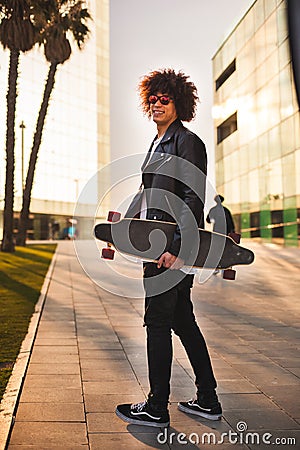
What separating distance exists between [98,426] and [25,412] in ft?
1.84

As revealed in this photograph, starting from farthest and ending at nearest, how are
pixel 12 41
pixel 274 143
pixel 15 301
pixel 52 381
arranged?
pixel 274 143
pixel 12 41
pixel 15 301
pixel 52 381

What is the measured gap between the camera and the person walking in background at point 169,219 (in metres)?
3.71

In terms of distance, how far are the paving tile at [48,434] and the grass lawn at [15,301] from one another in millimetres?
829

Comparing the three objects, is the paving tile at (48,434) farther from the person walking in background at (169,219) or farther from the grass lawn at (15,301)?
the grass lawn at (15,301)

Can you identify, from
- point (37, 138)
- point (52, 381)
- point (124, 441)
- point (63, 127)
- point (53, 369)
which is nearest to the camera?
point (124, 441)

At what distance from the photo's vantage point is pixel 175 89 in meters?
3.95

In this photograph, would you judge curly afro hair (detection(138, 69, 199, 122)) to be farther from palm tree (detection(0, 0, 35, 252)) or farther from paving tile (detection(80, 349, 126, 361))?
palm tree (detection(0, 0, 35, 252))

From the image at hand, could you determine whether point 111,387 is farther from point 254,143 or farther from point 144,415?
point 254,143

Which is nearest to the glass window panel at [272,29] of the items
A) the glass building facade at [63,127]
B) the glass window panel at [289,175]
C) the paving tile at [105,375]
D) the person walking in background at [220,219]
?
the person walking in background at [220,219]

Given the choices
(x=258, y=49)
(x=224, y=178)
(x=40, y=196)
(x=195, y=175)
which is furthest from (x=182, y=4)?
(x=40, y=196)

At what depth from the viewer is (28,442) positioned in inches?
139

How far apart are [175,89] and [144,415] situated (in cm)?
187

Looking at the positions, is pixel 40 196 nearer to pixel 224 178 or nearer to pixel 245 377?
pixel 224 178

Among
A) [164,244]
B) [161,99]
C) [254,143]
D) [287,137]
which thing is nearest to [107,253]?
[164,244]
